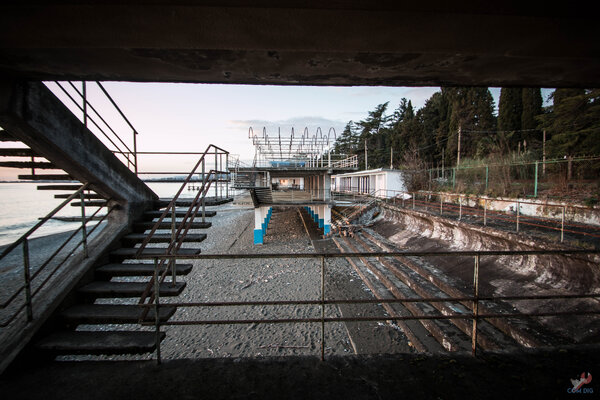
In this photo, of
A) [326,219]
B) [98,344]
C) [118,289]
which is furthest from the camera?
[326,219]

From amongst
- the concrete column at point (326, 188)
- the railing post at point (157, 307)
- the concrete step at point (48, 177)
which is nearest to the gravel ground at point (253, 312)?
the concrete column at point (326, 188)

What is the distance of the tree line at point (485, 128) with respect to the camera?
10.6m

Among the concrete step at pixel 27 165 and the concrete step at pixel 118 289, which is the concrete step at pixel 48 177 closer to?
the concrete step at pixel 27 165

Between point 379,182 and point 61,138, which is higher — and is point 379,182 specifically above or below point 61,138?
below

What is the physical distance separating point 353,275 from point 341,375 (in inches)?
333

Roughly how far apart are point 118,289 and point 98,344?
0.76 m

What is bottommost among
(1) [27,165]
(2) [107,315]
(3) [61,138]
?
(2) [107,315]

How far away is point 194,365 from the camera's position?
2.37 metres

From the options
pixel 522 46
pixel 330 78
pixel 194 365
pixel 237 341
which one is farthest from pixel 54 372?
pixel 522 46

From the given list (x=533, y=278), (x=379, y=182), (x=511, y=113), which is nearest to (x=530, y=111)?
(x=511, y=113)

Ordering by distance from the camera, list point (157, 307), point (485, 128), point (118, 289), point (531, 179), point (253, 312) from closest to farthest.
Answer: point (157, 307), point (118, 289), point (253, 312), point (531, 179), point (485, 128)

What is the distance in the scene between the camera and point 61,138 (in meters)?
3.25
